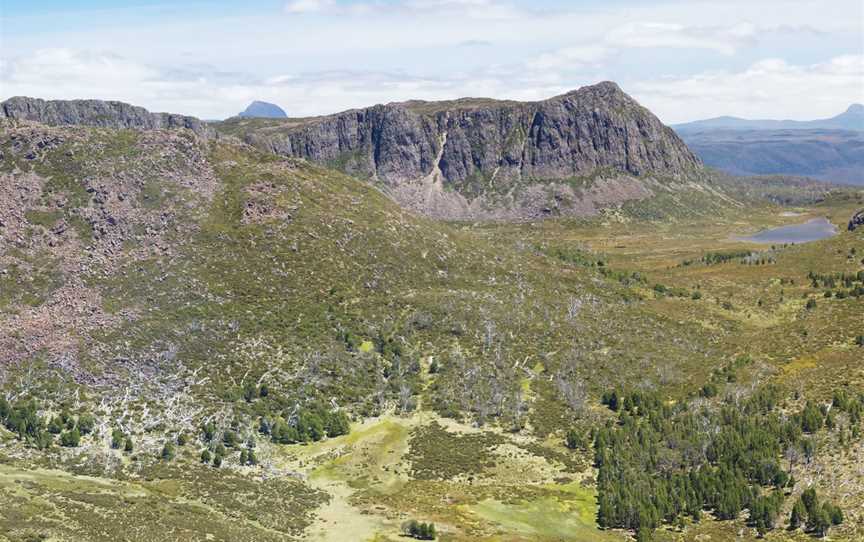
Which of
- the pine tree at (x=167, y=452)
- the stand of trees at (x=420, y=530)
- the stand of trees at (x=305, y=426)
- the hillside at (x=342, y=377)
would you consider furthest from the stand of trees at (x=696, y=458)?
the pine tree at (x=167, y=452)

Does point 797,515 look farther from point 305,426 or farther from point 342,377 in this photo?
point 342,377

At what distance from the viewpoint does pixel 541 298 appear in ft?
561

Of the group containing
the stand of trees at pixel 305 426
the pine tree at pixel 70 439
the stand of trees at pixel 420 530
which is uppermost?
the pine tree at pixel 70 439

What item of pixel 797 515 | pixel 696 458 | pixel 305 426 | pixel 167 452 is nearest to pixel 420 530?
pixel 305 426

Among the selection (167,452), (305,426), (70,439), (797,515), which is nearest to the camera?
(797,515)

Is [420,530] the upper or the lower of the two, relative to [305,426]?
lower

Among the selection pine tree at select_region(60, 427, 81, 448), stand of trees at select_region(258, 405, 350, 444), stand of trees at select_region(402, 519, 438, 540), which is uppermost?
pine tree at select_region(60, 427, 81, 448)

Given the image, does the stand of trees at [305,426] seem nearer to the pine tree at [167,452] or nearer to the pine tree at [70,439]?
the pine tree at [167,452]

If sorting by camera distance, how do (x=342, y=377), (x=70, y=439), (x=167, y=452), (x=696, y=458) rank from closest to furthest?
(x=70, y=439), (x=167, y=452), (x=696, y=458), (x=342, y=377)

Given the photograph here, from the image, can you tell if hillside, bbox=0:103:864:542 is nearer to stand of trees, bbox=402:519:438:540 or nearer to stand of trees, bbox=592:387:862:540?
Result: stand of trees, bbox=592:387:862:540

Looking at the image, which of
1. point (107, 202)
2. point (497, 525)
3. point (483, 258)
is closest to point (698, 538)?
point (497, 525)

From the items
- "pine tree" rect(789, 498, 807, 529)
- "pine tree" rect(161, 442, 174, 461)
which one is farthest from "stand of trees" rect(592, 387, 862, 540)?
"pine tree" rect(161, 442, 174, 461)

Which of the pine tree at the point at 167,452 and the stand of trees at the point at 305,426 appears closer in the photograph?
the pine tree at the point at 167,452

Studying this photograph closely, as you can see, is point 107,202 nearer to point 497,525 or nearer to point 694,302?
point 497,525
